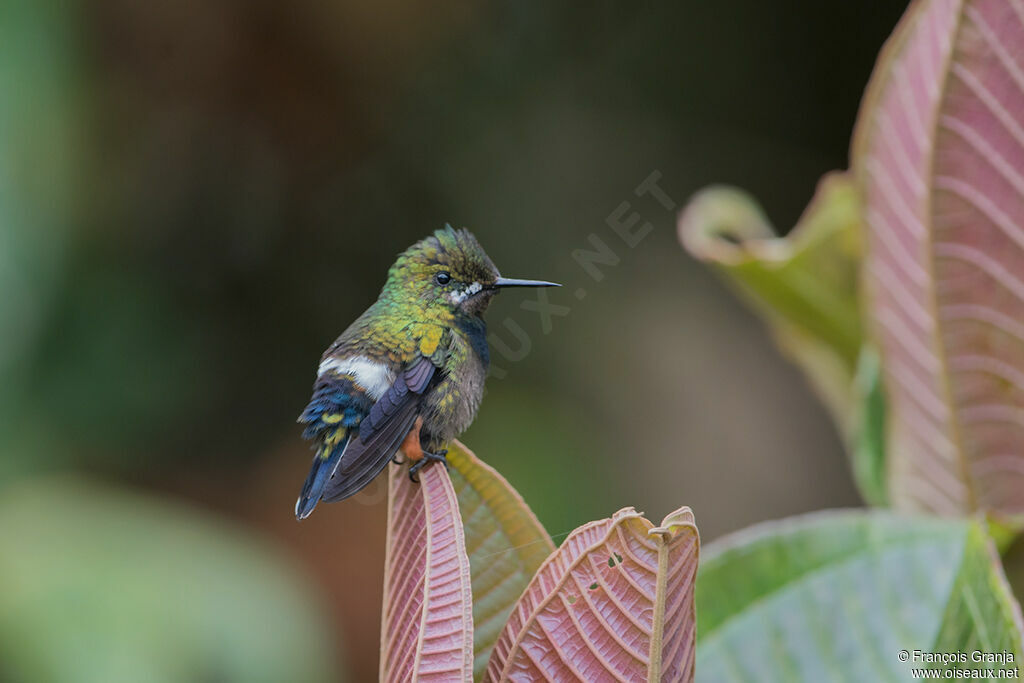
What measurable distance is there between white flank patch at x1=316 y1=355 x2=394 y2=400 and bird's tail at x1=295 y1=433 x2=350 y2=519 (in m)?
0.02

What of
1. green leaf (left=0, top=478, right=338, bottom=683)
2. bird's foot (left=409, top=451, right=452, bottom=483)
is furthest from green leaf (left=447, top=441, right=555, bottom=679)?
green leaf (left=0, top=478, right=338, bottom=683)

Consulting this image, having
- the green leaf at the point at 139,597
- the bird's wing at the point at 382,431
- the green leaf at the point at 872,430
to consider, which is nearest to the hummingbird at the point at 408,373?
the bird's wing at the point at 382,431

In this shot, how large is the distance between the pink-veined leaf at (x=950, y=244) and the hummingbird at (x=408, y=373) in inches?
9.6

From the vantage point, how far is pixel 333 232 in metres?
1.79

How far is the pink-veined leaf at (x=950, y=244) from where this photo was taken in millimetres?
472

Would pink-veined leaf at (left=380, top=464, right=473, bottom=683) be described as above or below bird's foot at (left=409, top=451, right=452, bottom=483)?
below

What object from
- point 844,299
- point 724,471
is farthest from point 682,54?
point 844,299

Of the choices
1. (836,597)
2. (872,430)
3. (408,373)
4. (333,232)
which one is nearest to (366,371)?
(408,373)

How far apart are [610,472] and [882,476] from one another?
931 mm

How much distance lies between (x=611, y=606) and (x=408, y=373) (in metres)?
0.12

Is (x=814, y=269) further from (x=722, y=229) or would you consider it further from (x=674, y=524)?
(x=674, y=524)

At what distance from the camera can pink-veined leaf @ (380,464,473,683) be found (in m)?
0.35

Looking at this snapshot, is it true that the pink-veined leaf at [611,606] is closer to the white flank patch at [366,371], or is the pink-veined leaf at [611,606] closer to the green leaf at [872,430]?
the white flank patch at [366,371]

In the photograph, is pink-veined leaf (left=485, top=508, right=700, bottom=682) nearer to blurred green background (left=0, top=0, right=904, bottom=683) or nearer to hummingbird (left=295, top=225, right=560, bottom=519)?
hummingbird (left=295, top=225, right=560, bottom=519)
